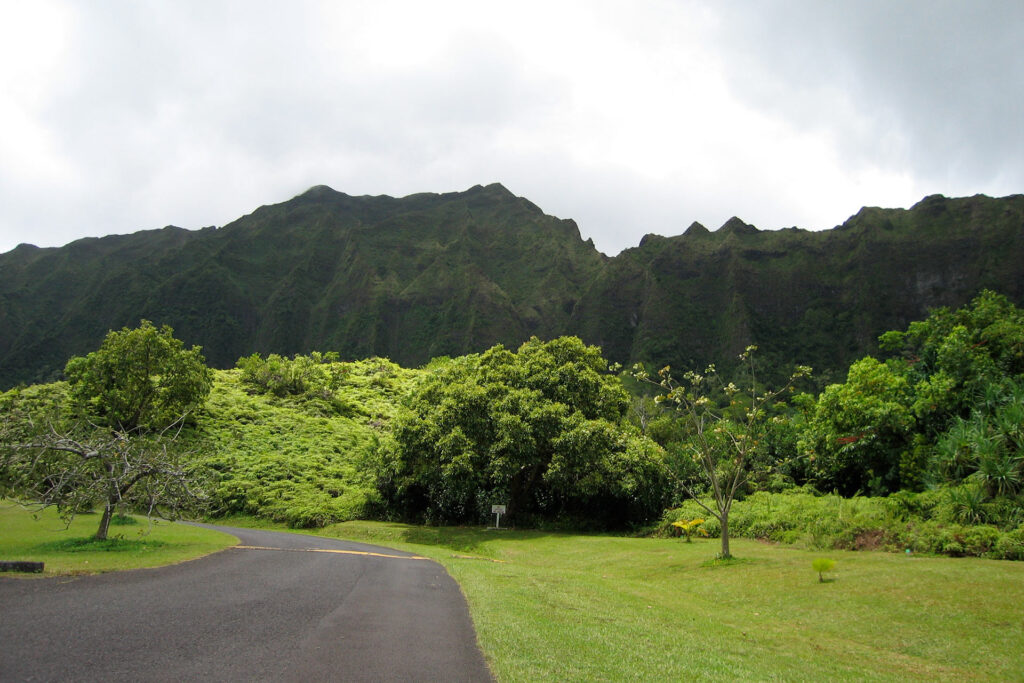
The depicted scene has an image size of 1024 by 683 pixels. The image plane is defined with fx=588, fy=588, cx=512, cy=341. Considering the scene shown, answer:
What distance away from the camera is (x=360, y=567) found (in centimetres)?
1500

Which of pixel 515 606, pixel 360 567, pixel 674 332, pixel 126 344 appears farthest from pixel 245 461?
pixel 674 332

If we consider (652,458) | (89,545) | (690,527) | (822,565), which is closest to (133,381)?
(89,545)

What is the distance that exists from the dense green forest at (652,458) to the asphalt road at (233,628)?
844 cm

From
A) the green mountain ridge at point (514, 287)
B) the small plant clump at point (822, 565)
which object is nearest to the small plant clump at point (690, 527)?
the small plant clump at point (822, 565)

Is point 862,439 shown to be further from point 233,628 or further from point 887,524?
point 233,628

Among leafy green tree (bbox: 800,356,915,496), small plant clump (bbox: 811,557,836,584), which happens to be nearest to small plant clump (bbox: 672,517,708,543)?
leafy green tree (bbox: 800,356,915,496)

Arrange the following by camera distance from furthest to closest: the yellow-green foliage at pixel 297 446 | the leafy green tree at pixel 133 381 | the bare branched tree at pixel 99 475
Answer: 1. the leafy green tree at pixel 133 381
2. the yellow-green foliage at pixel 297 446
3. the bare branched tree at pixel 99 475

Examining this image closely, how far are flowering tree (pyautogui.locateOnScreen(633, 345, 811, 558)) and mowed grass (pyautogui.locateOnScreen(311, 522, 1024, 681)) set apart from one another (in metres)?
2.24

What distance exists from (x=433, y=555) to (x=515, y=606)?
32.0 feet

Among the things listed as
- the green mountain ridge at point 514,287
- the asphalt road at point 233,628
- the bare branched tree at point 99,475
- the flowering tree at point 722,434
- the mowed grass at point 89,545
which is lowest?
the mowed grass at point 89,545

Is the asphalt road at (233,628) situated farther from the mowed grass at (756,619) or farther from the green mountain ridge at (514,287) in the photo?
the green mountain ridge at (514,287)

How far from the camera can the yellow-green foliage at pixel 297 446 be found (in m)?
31.7

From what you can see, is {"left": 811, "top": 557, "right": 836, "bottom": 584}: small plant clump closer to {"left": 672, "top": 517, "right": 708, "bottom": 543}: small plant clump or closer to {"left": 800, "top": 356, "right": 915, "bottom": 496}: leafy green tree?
{"left": 672, "top": 517, "right": 708, "bottom": 543}: small plant clump

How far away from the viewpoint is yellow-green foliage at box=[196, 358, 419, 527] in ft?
104
